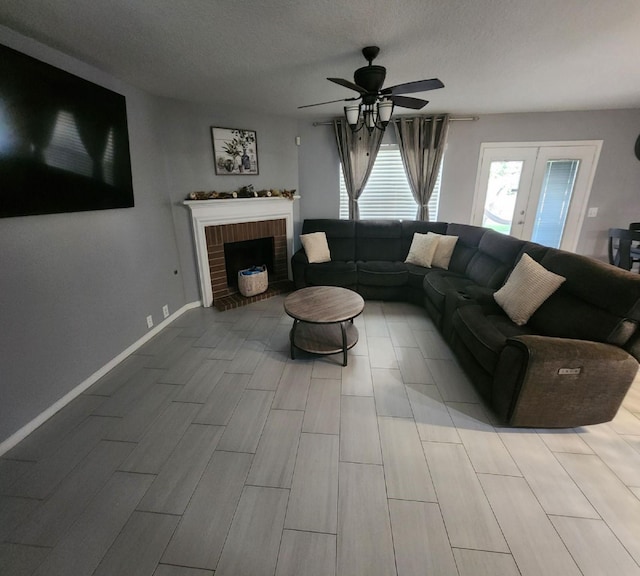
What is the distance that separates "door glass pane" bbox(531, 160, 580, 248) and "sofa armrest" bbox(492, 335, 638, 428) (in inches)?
131

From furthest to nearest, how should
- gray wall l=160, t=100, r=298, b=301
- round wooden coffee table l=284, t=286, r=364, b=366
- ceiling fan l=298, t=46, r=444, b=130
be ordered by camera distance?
gray wall l=160, t=100, r=298, b=301
round wooden coffee table l=284, t=286, r=364, b=366
ceiling fan l=298, t=46, r=444, b=130

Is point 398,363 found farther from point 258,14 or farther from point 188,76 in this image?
point 188,76

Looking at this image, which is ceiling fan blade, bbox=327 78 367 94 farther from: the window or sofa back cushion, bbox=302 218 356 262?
the window

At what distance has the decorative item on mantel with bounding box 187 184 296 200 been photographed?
3566 millimetres

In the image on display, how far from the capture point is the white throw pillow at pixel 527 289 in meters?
2.29

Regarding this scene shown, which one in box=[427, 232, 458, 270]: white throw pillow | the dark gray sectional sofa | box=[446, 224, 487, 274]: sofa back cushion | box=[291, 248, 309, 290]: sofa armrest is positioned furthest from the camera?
box=[291, 248, 309, 290]: sofa armrest

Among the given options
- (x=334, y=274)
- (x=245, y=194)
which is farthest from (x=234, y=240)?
(x=334, y=274)

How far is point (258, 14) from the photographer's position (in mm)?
1685

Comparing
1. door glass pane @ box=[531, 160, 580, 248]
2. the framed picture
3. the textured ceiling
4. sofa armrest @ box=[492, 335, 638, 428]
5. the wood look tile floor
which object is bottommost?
the wood look tile floor

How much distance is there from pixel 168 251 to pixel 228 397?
2.01 meters

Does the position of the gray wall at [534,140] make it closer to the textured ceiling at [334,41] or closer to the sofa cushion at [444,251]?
the sofa cushion at [444,251]

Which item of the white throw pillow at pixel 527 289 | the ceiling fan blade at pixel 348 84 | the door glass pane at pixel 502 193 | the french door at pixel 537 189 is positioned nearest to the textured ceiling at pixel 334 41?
the ceiling fan blade at pixel 348 84

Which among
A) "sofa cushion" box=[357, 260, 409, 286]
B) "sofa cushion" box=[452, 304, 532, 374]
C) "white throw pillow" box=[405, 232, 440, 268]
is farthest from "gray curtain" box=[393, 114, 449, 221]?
"sofa cushion" box=[452, 304, 532, 374]

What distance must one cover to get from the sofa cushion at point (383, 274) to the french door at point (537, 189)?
1.71m
